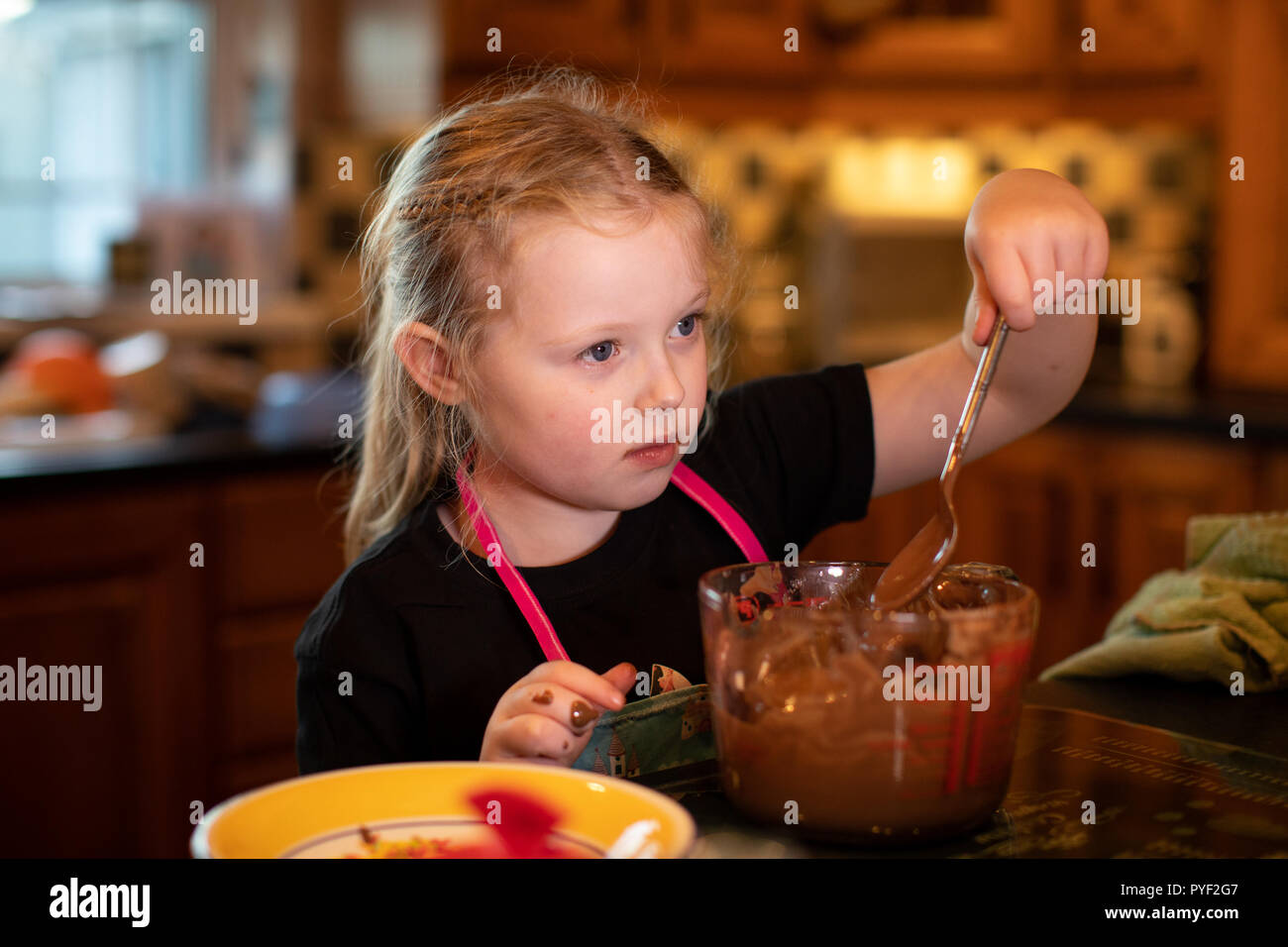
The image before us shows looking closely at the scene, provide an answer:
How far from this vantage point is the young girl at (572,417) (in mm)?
837

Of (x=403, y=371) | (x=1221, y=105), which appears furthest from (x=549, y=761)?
(x=1221, y=105)

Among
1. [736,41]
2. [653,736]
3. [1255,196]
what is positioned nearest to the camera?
[653,736]

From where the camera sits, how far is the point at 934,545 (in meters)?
0.72

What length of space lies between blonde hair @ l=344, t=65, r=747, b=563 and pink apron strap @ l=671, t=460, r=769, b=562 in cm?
7

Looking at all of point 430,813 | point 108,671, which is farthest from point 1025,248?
point 108,671

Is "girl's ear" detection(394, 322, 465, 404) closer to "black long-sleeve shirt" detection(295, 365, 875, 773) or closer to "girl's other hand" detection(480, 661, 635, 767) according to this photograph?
"black long-sleeve shirt" detection(295, 365, 875, 773)

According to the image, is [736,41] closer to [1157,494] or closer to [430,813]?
[1157,494]

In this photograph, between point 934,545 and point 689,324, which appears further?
point 689,324

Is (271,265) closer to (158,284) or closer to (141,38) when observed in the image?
(158,284)

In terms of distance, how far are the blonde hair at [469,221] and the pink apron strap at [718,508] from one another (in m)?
0.07

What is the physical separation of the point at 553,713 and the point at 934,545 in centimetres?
23

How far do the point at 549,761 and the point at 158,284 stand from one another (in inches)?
109

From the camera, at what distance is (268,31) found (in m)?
3.01

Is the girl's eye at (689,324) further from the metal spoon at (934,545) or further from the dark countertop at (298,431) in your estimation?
the dark countertop at (298,431)
